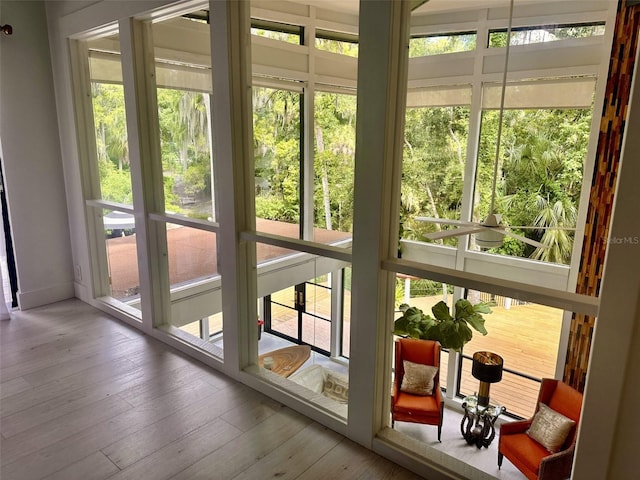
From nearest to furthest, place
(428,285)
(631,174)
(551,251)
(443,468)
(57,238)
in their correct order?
(631,174) → (443,468) → (57,238) → (428,285) → (551,251)

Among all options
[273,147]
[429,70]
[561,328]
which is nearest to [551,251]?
[561,328]

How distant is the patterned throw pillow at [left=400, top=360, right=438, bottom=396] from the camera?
187 inches

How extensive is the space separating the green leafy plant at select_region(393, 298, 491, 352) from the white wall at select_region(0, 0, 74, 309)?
3.69 metres

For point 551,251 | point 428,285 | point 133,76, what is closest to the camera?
point 133,76

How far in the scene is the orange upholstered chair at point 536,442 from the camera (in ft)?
11.5

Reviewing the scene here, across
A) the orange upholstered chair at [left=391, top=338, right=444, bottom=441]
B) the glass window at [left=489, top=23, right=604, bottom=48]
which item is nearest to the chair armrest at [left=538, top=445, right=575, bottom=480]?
the orange upholstered chair at [left=391, top=338, right=444, bottom=441]

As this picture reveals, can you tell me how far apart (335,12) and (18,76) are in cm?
372

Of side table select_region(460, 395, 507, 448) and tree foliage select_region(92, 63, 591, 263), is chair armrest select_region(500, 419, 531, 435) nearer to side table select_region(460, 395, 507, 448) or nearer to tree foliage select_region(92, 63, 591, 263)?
side table select_region(460, 395, 507, 448)

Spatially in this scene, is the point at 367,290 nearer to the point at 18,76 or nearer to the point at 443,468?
the point at 443,468

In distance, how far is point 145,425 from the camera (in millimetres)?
2471

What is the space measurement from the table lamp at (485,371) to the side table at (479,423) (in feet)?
0.30

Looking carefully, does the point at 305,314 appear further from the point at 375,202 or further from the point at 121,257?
the point at 375,202

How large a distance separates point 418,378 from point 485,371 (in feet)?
2.74

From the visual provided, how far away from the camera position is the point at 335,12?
558cm
